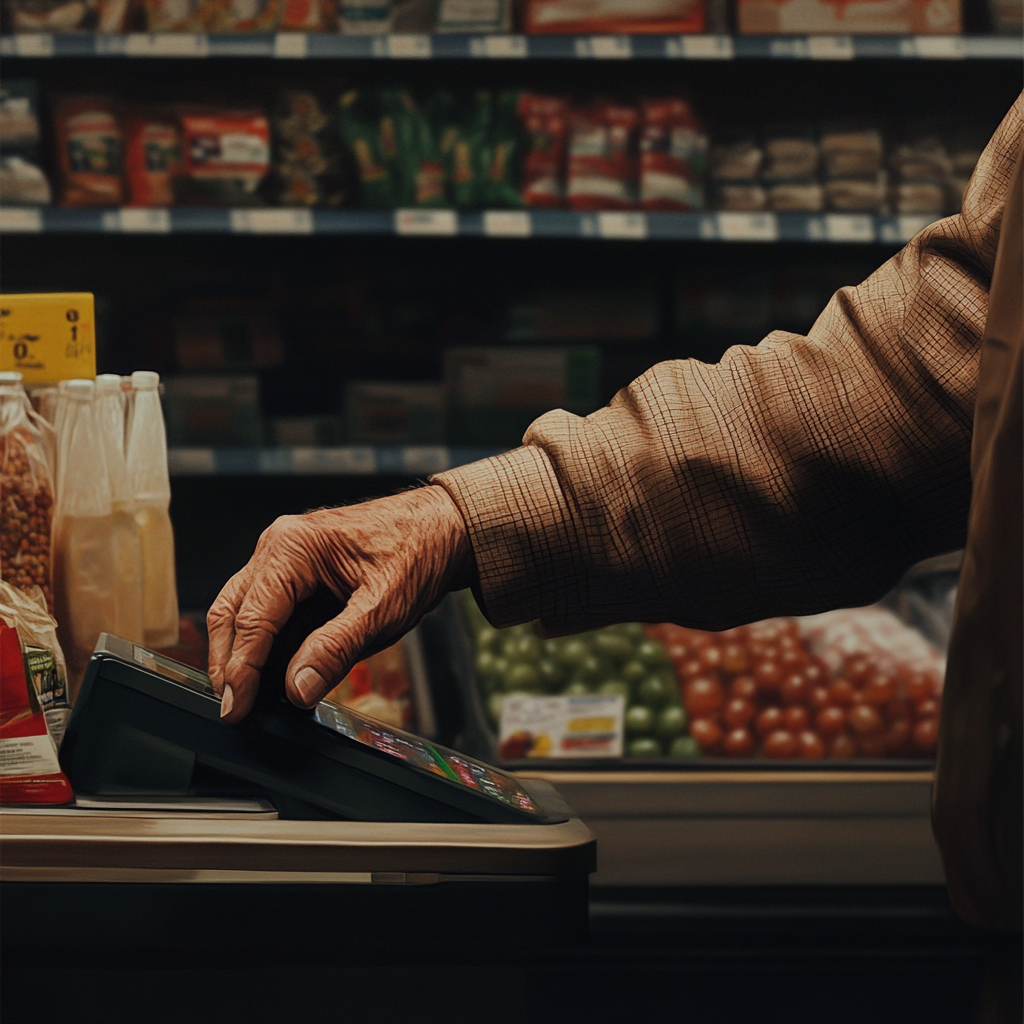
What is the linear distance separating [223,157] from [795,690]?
5.89 ft

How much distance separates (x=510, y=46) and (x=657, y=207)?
50cm

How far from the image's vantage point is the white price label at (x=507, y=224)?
2639 mm

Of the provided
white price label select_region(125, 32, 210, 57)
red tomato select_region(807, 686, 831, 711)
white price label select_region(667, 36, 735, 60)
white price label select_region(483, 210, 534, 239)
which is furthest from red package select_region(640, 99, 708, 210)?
A: red tomato select_region(807, 686, 831, 711)

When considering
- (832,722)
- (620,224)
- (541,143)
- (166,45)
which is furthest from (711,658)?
(166,45)

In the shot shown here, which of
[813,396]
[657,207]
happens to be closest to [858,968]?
[813,396]

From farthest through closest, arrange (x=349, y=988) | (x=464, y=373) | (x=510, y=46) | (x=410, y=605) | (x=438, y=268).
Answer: (x=438, y=268)
(x=464, y=373)
(x=510, y=46)
(x=410, y=605)
(x=349, y=988)

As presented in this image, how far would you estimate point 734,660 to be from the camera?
6.56ft

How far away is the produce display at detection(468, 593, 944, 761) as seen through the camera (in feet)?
6.02

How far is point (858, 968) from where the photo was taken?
0.59 metres

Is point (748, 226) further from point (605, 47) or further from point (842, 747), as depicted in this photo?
point (842, 747)

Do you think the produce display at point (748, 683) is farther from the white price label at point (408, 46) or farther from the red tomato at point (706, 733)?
the white price label at point (408, 46)

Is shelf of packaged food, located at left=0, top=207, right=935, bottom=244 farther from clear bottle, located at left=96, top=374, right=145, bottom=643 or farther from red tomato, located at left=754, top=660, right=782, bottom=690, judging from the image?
clear bottle, located at left=96, top=374, right=145, bottom=643

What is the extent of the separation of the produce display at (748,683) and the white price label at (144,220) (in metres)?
1.21

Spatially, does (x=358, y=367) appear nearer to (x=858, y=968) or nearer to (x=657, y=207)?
(x=657, y=207)
